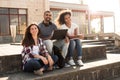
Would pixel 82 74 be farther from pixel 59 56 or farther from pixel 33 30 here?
pixel 33 30

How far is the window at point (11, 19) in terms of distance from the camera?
22.0 metres

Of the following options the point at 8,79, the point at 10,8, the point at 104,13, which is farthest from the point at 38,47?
the point at 104,13

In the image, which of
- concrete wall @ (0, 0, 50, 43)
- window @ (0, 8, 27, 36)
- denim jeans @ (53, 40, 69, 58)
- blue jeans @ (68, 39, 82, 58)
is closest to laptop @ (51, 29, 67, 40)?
denim jeans @ (53, 40, 69, 58)

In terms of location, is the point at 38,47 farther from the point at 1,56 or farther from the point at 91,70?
the point at 91,70

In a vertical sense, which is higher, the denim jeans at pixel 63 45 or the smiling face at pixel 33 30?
the smiling face at pixel 33 30

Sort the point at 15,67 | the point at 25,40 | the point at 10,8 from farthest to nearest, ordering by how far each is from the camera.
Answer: the point at 10,8
the point at 15,67
the point at 25,40

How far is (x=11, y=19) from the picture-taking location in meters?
22.5

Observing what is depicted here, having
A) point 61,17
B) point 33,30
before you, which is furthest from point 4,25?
point 33,30

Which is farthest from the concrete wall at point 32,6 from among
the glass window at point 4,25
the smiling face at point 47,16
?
the smiling face at point 47,16

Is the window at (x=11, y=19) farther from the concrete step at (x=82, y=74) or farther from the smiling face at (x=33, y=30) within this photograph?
the smiling face at (x=33, y=30)

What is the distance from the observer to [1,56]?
17.8ft

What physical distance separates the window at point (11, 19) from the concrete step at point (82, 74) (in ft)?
52.6

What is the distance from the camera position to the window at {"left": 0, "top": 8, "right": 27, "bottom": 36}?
864 inches

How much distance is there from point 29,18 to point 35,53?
1847cm
